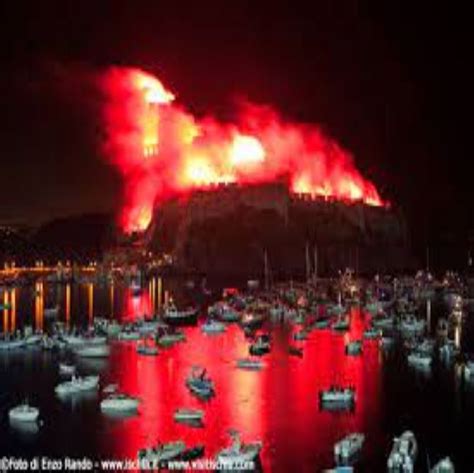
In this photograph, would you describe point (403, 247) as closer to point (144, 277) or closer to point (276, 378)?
point (144, 277)

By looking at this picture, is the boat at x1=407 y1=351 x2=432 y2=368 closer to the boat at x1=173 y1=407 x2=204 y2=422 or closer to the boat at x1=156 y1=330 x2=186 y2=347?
the boat at x1=156 y1=330 x2=186 y2=347

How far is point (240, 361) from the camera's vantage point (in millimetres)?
41781

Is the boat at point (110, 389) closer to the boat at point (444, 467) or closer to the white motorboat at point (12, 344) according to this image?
the boat at point (444, 467)

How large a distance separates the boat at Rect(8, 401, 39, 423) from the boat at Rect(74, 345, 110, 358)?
14.0 m

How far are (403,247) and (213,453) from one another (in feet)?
370

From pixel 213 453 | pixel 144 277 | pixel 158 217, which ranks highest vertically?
pixel 158 217

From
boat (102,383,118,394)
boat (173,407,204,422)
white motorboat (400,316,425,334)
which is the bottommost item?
boat (173,407,204,422)

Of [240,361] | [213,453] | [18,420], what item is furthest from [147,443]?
[240,361]

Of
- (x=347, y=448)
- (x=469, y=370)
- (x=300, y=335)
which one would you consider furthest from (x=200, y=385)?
(x=300, y=335)

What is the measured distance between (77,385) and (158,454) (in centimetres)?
1117

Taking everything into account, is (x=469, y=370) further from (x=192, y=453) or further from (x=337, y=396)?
(x=192, y=453)

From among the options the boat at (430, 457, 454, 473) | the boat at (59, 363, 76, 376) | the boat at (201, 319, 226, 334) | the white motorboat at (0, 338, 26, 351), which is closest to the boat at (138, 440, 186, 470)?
the boat at (430, 457, 454, 473)

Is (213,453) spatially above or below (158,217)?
below

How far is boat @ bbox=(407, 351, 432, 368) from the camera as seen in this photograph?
41.5 m
